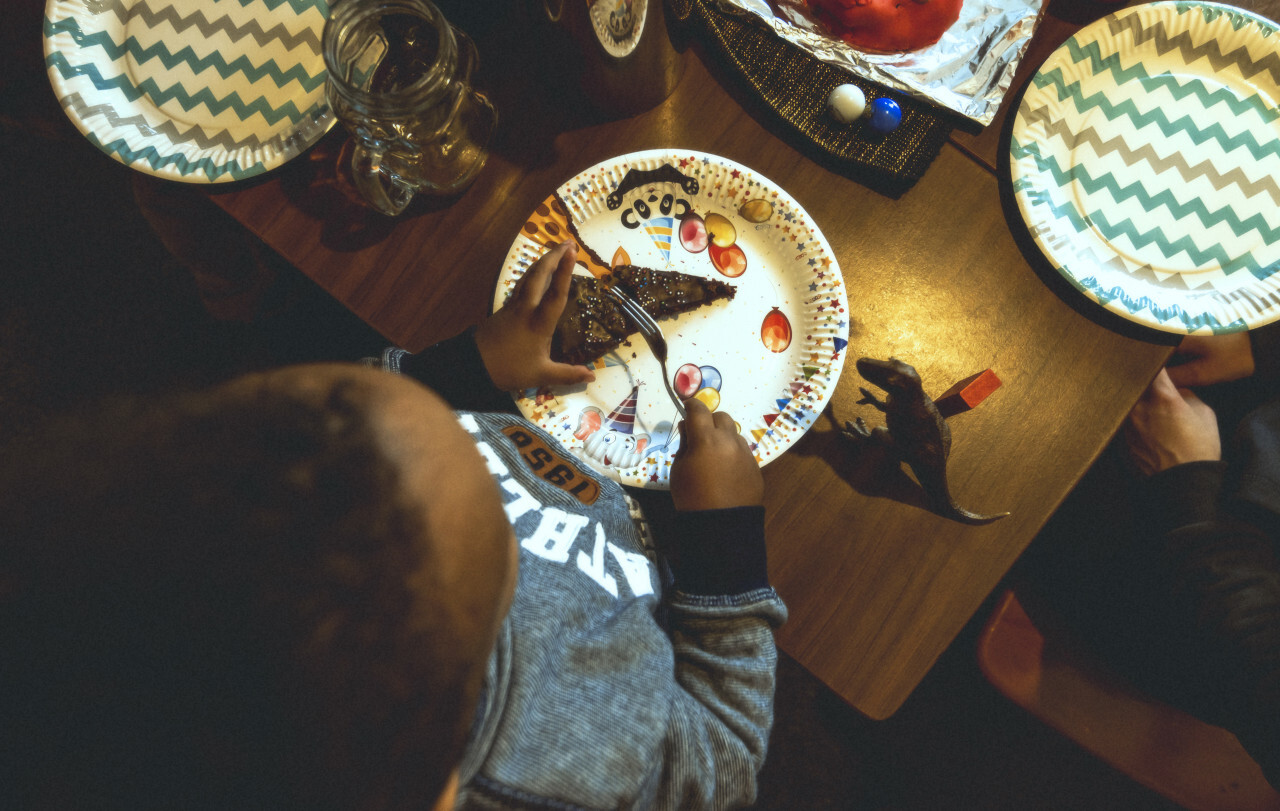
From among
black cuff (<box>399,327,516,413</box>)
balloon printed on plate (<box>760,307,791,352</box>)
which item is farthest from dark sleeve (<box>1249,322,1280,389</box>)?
black cuff (<box>399,327,516,413</box>)

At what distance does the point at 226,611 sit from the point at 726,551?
54 cm

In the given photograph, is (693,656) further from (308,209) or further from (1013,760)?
(1013,760)

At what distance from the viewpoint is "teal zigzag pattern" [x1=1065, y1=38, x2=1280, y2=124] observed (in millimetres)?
935

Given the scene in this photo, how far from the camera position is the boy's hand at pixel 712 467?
2.61ft

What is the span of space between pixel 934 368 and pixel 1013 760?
127 cm

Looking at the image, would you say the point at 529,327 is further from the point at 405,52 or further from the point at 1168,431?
the point at 1168,431

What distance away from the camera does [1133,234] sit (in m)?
0.92

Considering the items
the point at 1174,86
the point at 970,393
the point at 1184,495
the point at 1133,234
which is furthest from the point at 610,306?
the point at 1184,495

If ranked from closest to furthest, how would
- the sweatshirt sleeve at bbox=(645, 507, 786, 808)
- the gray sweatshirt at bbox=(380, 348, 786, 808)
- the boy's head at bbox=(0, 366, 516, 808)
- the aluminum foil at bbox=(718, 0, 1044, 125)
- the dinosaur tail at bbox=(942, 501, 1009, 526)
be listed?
1. the boy's head at bbox=(0, 366, 516, 808)
2. the gray sweatshirt at bbox=(380, 348, 786, 808)
3. the sweatshirt sleeve at bbox=(645, 507, 786, 808)
4. the dinosaur tail at bbox=(942, 501, 1009, 526)
5. the aluminum foil at bbox=(718, 0, 1044, 125)

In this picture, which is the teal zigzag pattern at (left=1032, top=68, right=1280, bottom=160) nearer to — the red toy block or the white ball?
the white ball

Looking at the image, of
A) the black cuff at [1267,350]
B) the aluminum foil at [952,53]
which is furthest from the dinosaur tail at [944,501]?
the black cuff at [1267,350]

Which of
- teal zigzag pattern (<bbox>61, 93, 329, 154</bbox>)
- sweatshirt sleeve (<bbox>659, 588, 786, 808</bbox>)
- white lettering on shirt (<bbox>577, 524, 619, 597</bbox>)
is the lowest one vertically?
sweatshirt sleeve (<bbox>659, 588, 786, 808</bbox>)

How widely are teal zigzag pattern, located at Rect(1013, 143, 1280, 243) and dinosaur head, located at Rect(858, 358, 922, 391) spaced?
438 millimetres

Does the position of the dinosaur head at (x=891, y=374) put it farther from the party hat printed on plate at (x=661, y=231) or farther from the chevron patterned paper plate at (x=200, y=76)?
the chevron patterned paper plate at (x=200, y=76)
